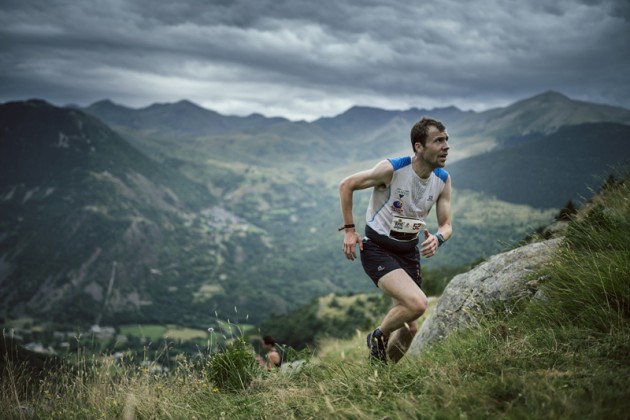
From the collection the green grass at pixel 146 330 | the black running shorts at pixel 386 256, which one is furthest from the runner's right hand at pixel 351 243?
the green grass at pixel 146 330

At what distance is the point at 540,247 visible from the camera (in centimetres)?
623

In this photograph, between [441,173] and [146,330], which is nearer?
[441,173]

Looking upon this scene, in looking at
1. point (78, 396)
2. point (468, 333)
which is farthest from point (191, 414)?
point (468, 333)

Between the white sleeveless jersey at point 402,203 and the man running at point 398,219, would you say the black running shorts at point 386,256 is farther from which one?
the white sleeveless jersey at point 402,203

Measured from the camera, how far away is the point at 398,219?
17.9 ft

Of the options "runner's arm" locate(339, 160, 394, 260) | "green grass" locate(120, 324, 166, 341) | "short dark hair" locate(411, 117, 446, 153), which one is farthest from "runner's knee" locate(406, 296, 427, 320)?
"green grass" locate(120, 324, 166, 341)

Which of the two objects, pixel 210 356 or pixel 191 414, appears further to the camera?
pixel 210 356

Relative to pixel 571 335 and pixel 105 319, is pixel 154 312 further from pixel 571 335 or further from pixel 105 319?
pixel 571 335

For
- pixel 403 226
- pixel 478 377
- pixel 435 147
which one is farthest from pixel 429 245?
pixel 478 377

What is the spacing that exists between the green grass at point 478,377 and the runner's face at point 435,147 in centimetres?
187

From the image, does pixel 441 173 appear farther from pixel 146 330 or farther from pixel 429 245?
pixel 146 330

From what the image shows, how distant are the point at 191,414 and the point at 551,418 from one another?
327 cm

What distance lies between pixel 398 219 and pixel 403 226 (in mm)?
119

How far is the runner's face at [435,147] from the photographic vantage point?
5.29 metres
